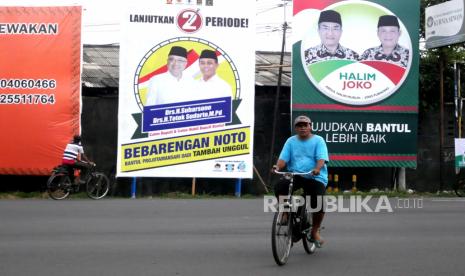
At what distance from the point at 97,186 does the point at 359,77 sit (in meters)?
8.38

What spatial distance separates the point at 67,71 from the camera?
746 inches

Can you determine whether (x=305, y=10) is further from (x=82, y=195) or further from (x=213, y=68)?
(x=82, y=195)

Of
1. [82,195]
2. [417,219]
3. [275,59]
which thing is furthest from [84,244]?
[275,59]

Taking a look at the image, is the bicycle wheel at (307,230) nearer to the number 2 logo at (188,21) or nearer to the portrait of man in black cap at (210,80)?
the portrait of man in black cap at (210,80)

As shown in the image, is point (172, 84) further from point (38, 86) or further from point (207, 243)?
point (207, 243)

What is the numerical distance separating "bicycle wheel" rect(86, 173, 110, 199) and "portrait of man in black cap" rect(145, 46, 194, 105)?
8.23 ft

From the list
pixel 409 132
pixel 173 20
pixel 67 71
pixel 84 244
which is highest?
pixel 173 20

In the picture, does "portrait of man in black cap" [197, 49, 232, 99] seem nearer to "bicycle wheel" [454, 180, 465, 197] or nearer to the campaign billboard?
the campaign billboard

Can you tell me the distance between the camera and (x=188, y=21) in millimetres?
19422

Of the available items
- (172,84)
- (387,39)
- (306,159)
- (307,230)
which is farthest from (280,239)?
(387,39)

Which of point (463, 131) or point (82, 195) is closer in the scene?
point (82, 195)

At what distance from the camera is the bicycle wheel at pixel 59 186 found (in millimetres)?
17766

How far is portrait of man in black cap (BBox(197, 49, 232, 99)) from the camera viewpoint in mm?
19406

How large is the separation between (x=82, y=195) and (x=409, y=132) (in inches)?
390
